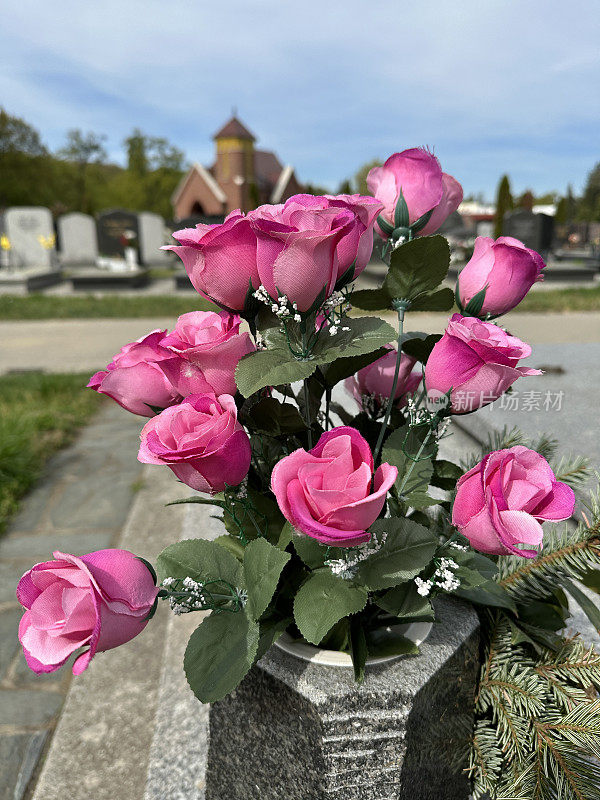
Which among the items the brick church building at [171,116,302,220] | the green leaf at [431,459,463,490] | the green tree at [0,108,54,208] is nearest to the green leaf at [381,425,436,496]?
the green leaf at [431,459,463,490]

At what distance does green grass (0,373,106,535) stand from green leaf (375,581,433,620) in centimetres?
273

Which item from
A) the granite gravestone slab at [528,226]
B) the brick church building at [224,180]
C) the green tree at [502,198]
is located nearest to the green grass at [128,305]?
the granite gravestone slab at [528,226]

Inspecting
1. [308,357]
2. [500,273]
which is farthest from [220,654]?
[500,273]

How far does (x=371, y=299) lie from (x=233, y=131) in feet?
98.8

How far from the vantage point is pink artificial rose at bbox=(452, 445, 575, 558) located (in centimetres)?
65

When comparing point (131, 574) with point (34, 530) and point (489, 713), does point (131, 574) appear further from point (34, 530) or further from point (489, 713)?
point (34, 530)

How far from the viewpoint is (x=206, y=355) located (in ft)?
2.24

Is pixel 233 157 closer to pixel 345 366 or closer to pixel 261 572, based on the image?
pixel 345 366

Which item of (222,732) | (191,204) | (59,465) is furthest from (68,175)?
(222,732)

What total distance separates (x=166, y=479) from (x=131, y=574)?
9.97 feet

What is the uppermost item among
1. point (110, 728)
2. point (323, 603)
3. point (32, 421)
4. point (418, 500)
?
point (418, 500)

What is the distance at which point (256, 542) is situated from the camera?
2.52ft

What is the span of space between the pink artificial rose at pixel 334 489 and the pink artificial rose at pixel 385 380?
0.25 m

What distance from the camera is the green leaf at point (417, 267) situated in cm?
70
